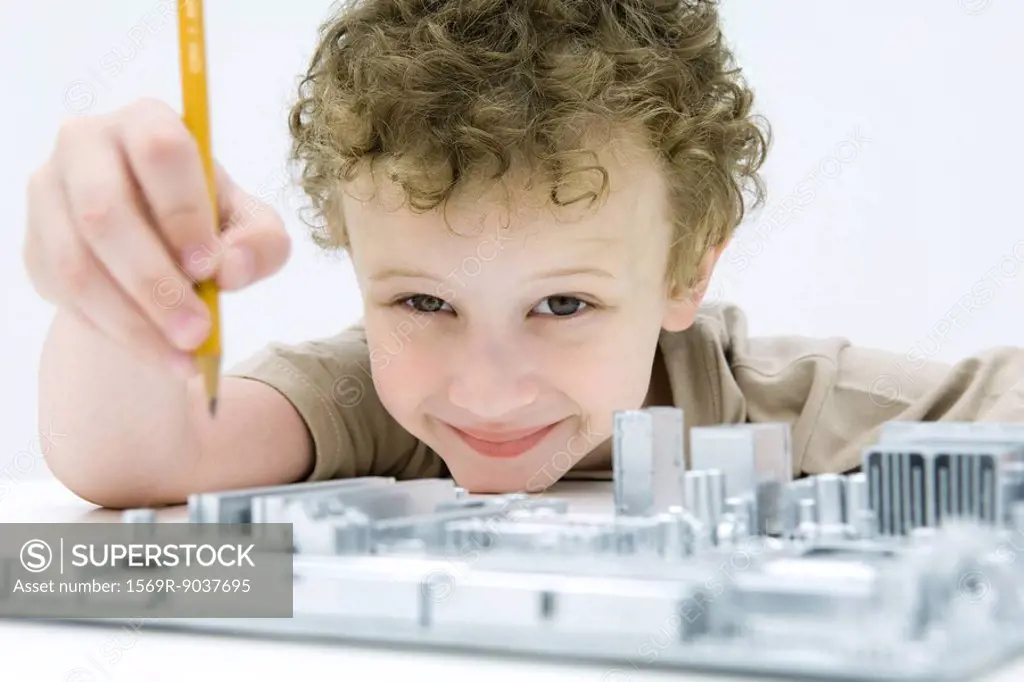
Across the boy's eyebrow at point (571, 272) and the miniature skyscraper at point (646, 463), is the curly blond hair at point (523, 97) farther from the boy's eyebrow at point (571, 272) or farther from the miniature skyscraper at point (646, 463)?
the miniature skyscraper at point (646, 463)

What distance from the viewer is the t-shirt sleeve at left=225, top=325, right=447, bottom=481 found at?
1.14 metres

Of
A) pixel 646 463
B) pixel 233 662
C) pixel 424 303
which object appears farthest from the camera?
pixel 424 303

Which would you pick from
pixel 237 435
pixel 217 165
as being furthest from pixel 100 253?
pixel 237 435

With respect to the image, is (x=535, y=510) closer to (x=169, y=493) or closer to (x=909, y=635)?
(x=909, y=635)

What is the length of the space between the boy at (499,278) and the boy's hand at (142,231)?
21 mm

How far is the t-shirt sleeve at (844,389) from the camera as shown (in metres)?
1.08

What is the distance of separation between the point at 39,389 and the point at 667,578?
0.72 meters

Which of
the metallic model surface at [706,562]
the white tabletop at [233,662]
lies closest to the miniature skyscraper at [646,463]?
the metallic model surface at [706,562]

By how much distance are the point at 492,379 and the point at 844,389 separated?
41 centimetres

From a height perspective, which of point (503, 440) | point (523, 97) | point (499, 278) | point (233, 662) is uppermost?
point (523, 97)

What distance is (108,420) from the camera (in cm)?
98

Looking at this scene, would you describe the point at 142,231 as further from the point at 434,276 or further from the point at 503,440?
the point at 503,440

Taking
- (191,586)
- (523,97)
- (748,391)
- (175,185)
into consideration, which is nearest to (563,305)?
(523,97)

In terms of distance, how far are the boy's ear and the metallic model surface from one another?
459 mm
